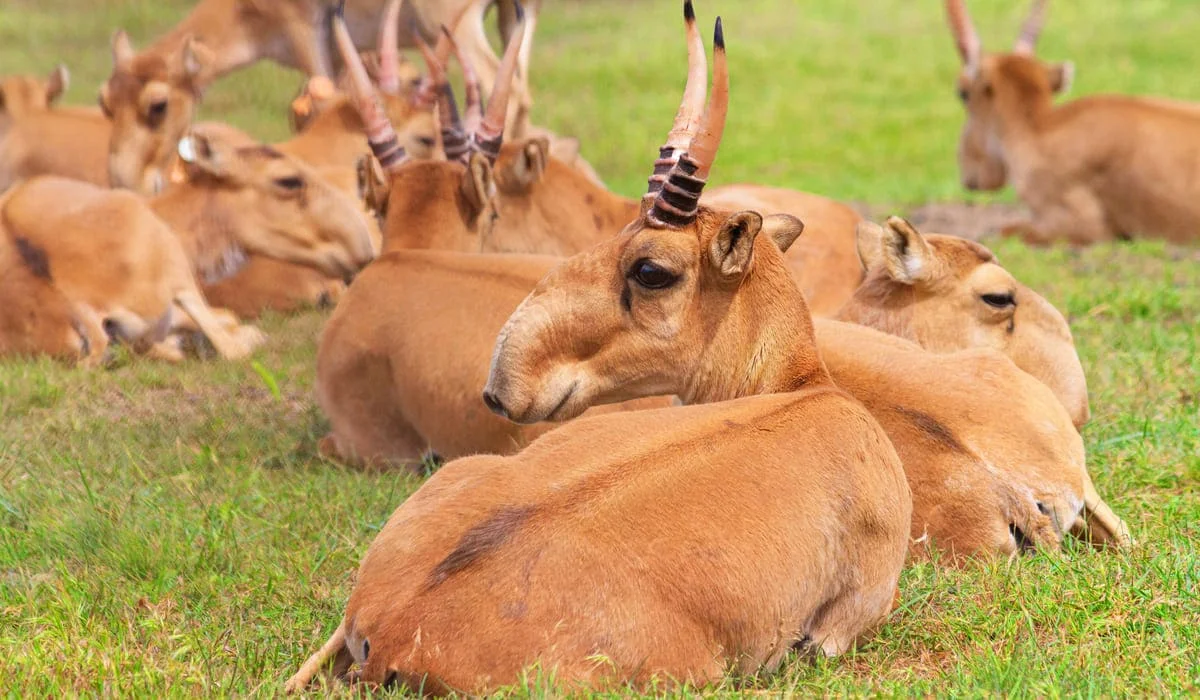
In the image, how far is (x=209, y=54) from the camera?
13.5 metres

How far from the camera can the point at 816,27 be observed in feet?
95.0

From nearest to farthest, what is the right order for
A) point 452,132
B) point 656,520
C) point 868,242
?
point 656,520, point 868,242, point 452,132

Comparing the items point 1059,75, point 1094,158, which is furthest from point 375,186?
point 1059,75

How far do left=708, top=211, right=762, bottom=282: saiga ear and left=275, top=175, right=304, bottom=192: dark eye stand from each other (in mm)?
5425

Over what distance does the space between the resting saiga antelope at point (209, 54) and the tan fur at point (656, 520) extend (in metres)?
6.92

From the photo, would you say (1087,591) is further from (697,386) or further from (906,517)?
(697,386)

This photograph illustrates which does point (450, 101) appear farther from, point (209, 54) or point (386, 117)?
point (209, 54)

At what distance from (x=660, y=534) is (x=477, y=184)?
13.3ft

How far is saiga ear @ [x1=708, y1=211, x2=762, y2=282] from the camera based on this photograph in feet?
15.3

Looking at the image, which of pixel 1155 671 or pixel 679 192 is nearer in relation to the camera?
pixel 1155 671

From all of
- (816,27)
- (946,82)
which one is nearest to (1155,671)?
(946,82)

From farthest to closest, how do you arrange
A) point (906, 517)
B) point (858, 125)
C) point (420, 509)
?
point (858, 125) < point (906, 517) < point (420, 509)

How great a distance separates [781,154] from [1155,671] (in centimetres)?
1619

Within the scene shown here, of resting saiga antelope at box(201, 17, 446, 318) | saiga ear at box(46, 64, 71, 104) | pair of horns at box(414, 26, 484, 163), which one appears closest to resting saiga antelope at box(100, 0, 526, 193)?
pair of horns at box(414, 26, 484, 163)
